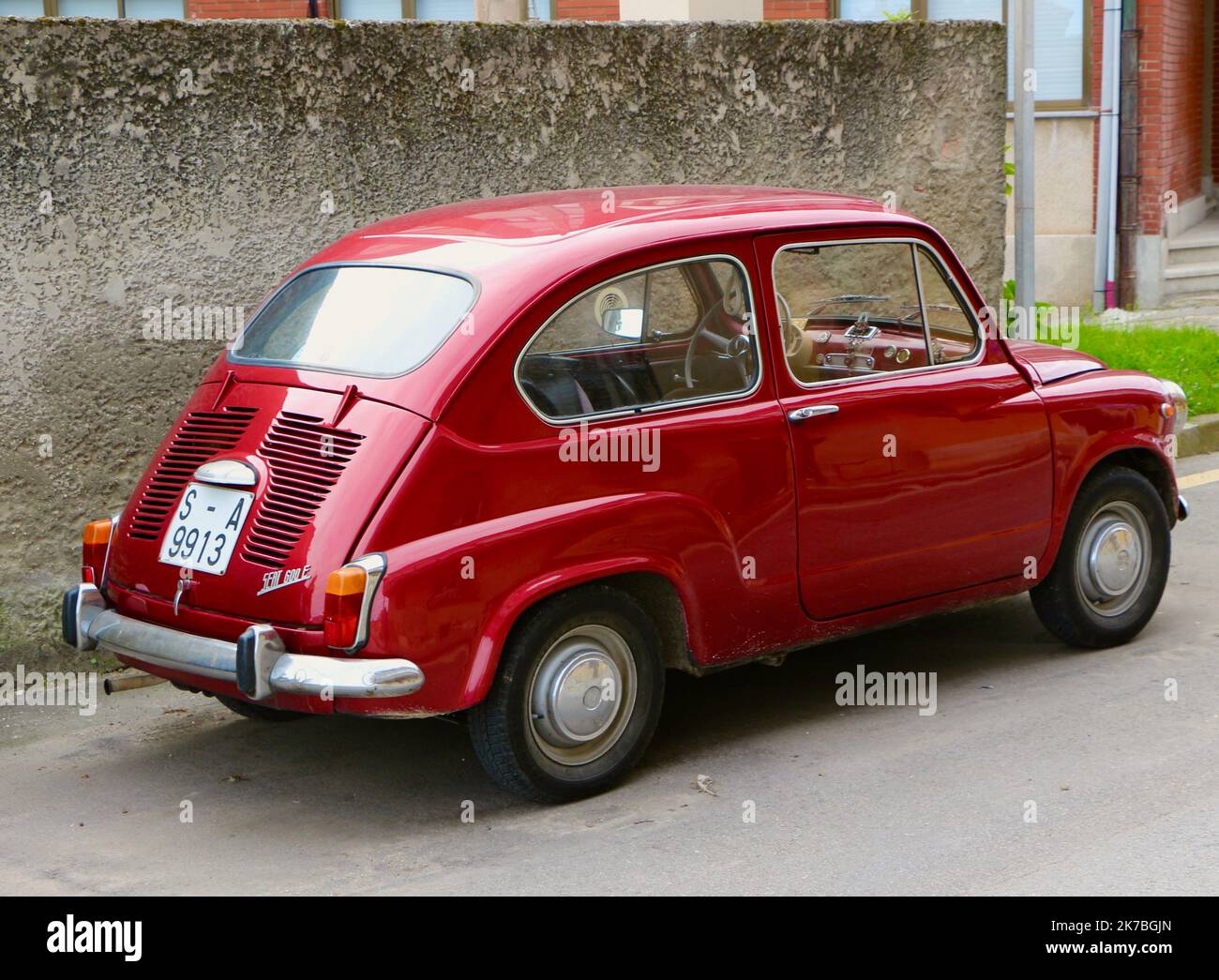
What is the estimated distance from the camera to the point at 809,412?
5184mm

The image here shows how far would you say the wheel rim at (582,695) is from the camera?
15.5 feet

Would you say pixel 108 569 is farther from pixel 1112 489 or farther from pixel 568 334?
pixel 1112 489

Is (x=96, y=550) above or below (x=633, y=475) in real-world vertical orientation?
below

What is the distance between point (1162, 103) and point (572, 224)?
11125mm

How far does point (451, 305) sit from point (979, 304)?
2.07 metres

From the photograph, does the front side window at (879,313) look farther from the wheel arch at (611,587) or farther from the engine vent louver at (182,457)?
the engine vent louver at (182,457)

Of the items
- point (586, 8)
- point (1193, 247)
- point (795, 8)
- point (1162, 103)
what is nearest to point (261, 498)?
point (586, 8)

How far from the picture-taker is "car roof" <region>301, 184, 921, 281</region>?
4.91 metres

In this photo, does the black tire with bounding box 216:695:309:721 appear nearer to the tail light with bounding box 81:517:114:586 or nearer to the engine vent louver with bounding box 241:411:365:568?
the tail light with bounding box 81:517:114:586

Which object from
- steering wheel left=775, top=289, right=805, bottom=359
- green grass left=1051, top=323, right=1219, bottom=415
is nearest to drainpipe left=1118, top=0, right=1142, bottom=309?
green grass left=1051, top=323, right=1219, bottom=415

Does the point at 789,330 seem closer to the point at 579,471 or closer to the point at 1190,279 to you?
the point at 579,471

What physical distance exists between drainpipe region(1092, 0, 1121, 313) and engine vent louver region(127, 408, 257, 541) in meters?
11.2

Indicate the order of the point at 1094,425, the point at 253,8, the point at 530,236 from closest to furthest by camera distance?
1. the point at 530,236
2. the point at 1094,425
3. the point at 253,8

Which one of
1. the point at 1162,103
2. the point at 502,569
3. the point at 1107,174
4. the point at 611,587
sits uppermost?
the point at 1162,103
